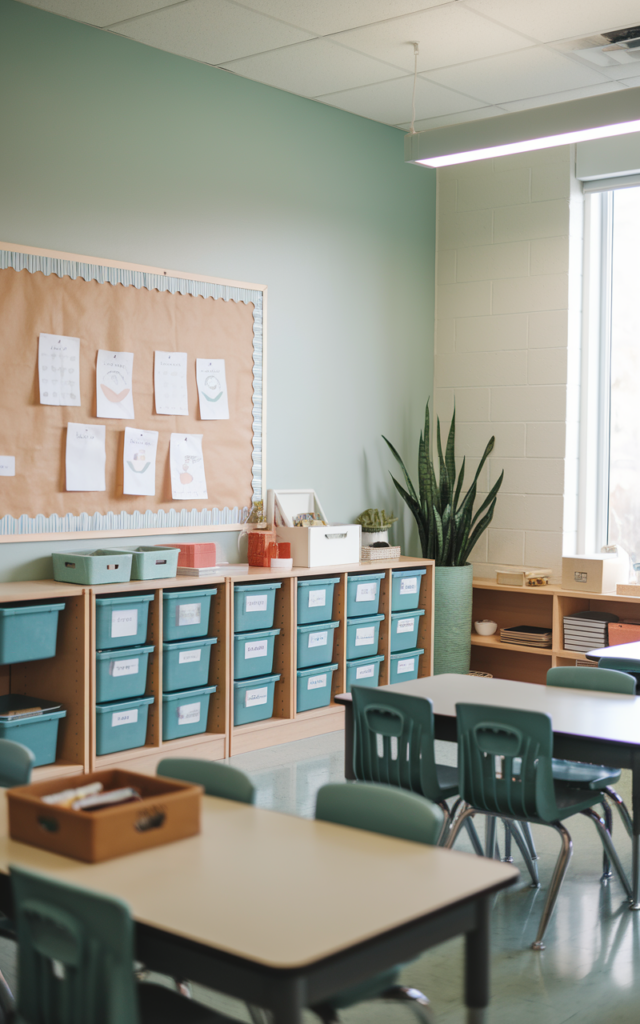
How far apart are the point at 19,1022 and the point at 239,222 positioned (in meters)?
4.66

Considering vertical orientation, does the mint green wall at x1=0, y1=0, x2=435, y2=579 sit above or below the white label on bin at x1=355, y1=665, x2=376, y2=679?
above

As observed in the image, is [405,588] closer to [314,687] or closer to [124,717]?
[314,687]

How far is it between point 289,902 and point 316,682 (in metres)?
3.91

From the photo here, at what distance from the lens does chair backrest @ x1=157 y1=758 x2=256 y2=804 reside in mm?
2436

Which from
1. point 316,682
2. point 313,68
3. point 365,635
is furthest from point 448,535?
point 313,68

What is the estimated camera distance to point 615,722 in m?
3.32

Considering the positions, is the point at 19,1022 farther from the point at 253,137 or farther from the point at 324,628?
the point at 253,137

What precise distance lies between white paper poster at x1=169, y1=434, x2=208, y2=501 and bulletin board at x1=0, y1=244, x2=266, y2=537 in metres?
0.03

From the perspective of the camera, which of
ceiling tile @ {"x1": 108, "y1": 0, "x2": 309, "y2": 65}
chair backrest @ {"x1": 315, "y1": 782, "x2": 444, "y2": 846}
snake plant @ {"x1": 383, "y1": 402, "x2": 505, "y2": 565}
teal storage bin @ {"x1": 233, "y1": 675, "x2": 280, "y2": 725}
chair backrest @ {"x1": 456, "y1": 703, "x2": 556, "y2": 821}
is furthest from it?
snake plant @ {"x1": 383, "y1": 402, "x2": 505, "y2": 565}

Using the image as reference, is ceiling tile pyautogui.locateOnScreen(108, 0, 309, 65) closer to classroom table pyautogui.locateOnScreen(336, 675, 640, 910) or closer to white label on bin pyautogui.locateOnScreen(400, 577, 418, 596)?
white label on bin pyautogui.locateOnScreen(400, 577, 418, 596)

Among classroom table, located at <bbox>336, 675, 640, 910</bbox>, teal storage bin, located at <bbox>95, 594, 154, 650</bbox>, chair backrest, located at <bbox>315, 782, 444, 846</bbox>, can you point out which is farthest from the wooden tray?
teal storage bin, located at <bbox>95, 594, 154, 650</bbox>

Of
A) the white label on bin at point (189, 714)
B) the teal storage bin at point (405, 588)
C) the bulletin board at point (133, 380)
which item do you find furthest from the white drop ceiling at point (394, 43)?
the white label on bin at point (189, 714)

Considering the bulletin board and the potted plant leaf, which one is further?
the potted plant leaf

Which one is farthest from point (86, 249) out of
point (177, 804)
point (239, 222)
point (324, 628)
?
point (177, 804)
